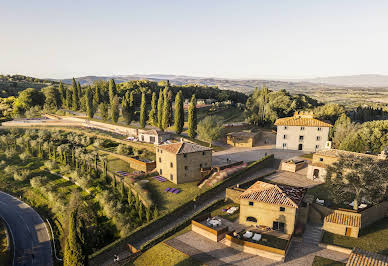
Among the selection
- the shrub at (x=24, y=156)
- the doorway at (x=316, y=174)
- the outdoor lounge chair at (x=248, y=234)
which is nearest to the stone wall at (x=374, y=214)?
the doorway at (x=316, y=174)

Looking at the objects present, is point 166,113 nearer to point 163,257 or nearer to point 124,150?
point 124,150

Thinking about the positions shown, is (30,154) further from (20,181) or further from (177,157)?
(177,157)

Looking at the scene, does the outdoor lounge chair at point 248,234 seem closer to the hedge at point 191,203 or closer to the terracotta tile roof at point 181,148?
the hedge at point 191,203

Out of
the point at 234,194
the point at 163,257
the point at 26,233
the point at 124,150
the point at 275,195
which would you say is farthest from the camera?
the point at 124,150

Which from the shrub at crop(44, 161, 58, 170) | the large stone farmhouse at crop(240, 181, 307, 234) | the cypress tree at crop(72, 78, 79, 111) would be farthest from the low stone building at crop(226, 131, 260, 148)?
the cypress tree at crop(72, 78, 79, 111)

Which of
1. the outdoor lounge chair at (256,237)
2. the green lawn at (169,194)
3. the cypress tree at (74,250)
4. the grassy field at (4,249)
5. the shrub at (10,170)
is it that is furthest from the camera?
the shrub at (10,170)

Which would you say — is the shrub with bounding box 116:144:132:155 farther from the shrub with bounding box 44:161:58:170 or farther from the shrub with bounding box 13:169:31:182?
the shrub with bounding box 13:169:31:182

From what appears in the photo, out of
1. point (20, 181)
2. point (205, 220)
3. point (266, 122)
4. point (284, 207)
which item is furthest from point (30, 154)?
point (266, 122)

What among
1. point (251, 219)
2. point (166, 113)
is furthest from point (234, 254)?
point (166, 113)
